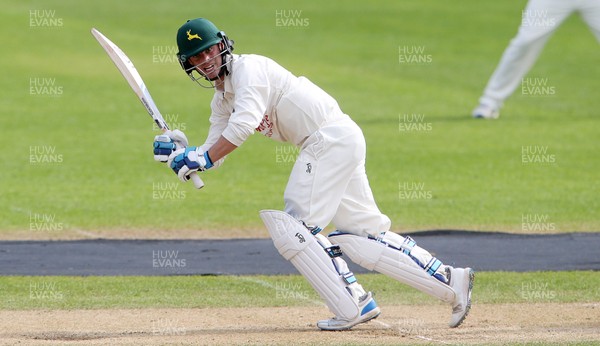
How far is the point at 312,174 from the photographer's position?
25.8ft

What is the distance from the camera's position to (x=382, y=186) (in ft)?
50.0

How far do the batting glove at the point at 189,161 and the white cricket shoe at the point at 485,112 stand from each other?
1255 centimetres

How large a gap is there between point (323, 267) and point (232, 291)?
87.3 inches

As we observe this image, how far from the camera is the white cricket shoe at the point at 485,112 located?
19.7 meters

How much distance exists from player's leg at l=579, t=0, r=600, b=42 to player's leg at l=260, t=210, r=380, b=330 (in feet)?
36.1

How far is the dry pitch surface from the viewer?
7.71 meters

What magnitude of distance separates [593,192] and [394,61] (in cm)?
1130
